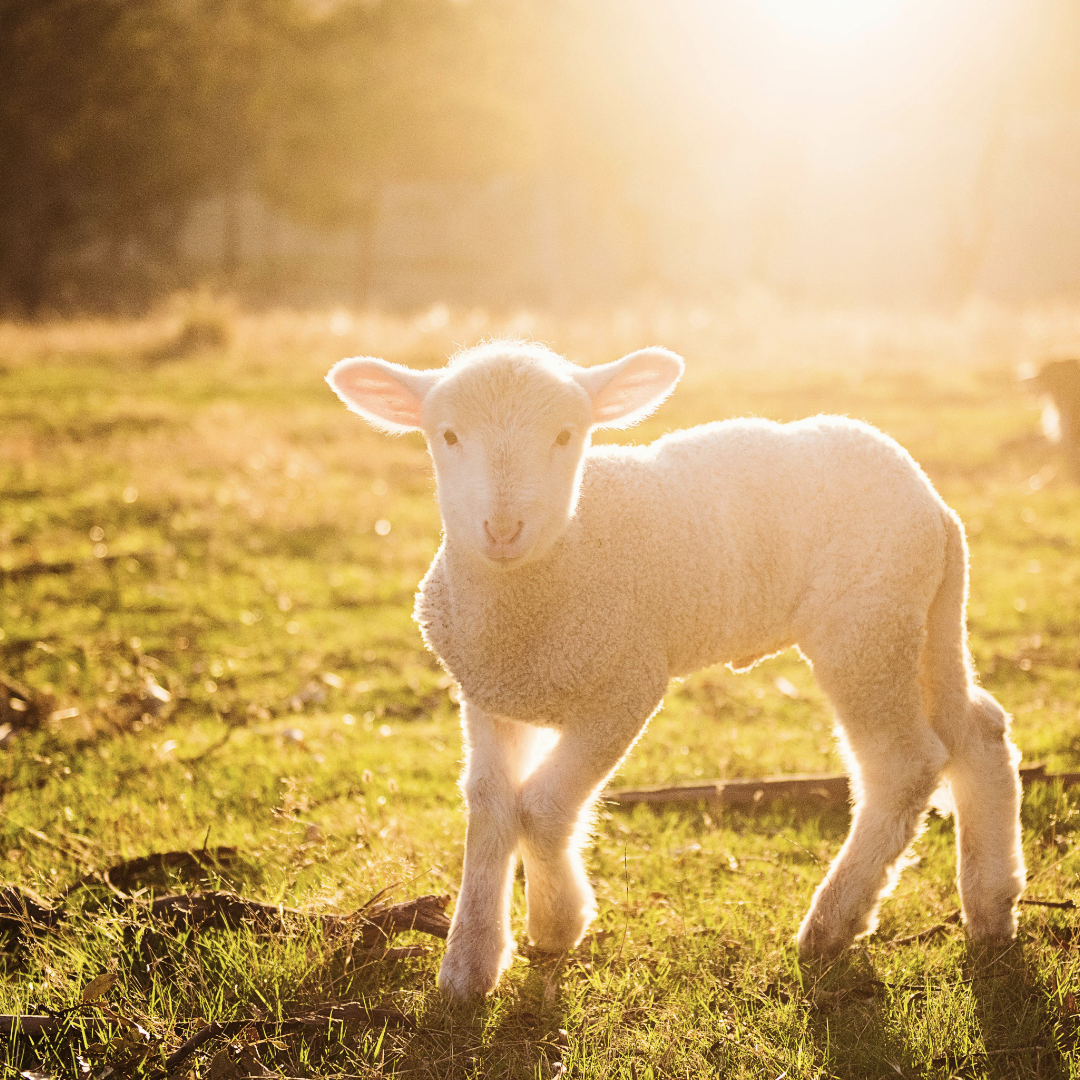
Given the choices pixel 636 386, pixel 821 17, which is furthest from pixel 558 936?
pixel 821 17

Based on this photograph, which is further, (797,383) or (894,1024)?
(797,383)

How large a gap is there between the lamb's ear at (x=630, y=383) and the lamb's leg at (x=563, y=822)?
38.5 inches

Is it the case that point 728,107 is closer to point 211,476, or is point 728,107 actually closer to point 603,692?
point 211,476

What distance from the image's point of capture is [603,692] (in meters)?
2.97

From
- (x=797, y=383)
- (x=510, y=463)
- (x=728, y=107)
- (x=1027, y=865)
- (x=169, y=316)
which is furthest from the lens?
(x=728, y=107)

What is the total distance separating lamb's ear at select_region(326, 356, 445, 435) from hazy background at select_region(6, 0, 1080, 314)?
2603 cm

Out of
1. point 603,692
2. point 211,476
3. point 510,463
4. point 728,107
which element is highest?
point 728,107

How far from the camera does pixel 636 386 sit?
3.10 meters

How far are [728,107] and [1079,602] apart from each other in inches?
1416

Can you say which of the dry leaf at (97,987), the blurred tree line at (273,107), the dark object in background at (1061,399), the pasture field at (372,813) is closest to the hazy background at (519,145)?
the blurred tree line at (273,107)

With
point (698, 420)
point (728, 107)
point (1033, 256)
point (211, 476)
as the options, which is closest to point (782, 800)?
point (211, 476)

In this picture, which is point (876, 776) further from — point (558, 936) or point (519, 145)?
point (519, 145)

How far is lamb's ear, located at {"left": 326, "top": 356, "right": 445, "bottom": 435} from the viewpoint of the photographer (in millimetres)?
3062

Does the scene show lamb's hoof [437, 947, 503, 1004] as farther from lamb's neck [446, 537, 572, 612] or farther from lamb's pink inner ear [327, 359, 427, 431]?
lamb's pink inner ear [327, 359, 427, 431]
